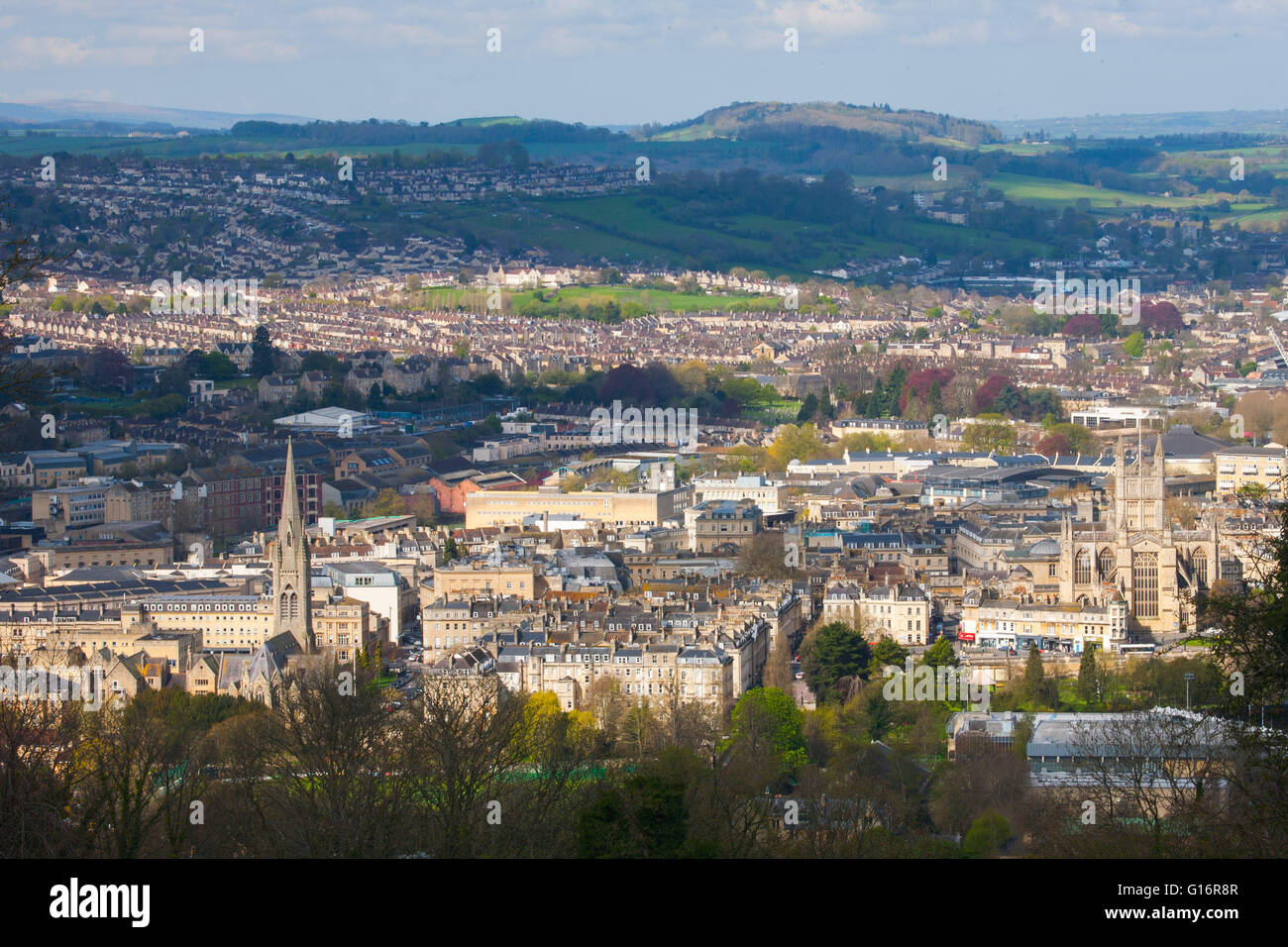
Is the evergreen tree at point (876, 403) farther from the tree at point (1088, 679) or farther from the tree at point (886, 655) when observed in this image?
the tree at point (1088, 679)

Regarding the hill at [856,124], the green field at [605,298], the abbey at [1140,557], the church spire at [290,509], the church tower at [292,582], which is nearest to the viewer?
the church tower at [292,582]

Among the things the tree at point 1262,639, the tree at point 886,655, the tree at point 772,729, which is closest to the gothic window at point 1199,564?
the tree at point 886,655

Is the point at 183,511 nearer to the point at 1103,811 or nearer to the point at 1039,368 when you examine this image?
the point at 1103,811

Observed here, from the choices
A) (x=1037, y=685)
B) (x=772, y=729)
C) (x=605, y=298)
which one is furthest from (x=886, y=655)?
(x=605, y=298)

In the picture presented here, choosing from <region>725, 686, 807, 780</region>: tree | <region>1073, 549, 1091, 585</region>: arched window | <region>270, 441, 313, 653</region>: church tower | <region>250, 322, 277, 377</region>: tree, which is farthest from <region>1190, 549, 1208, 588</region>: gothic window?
<region>250, 322, 277, 377</region>: tree

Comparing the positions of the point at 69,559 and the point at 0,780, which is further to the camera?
the point at 69,559

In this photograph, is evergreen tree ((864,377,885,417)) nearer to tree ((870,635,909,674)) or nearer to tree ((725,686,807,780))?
tree ((870,635,909,674))
